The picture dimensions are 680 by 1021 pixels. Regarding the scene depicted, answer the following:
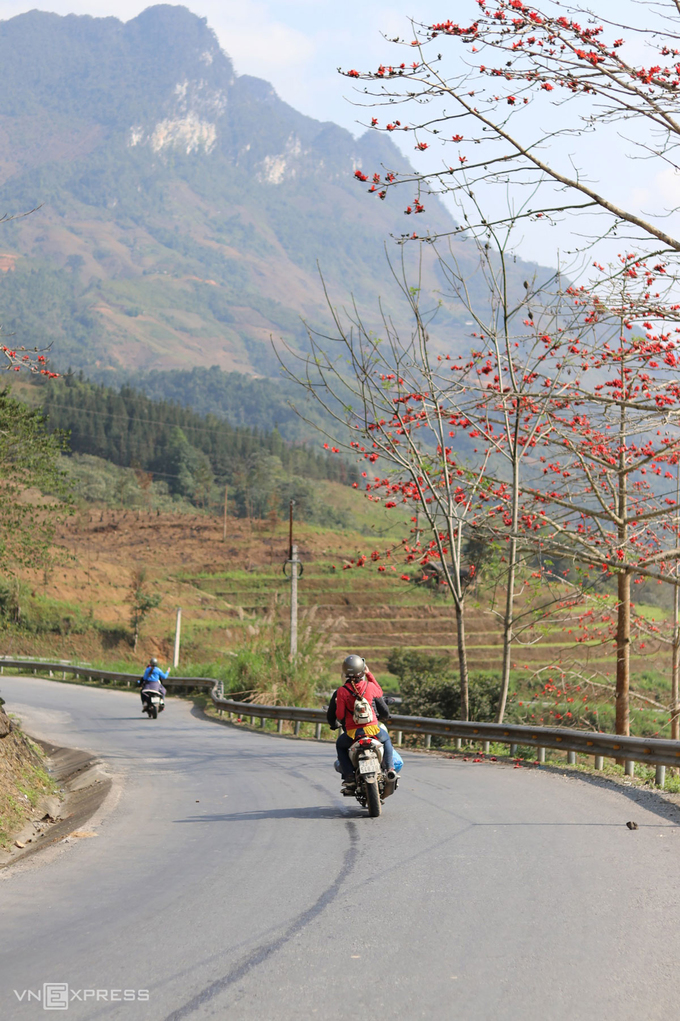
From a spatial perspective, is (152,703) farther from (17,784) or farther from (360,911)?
(360,911)

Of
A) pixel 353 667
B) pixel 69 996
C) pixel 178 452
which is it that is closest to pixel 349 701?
pixel 353 667

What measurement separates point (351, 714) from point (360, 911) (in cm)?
447

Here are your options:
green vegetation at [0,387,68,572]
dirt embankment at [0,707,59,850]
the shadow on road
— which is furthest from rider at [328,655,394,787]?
green vegetation at [0,387,68,572]

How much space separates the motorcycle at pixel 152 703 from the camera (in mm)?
28828

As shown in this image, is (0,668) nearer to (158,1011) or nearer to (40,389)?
(158,1011)

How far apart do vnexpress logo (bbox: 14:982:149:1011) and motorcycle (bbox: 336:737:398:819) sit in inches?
219

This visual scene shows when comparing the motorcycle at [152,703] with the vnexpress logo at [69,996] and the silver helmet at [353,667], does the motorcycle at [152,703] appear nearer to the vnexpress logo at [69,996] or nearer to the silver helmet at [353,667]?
the silver helmet at [353,667]

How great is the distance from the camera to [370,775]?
1012 centimetres

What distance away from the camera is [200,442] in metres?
191

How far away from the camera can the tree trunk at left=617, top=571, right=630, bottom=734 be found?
56.9 feet

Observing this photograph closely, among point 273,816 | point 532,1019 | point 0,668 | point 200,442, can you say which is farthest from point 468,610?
point 200,442

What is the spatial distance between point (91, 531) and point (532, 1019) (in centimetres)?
11902

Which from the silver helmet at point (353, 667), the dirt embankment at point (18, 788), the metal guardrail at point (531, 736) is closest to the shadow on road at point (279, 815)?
the silver helmet at point (353, 667)

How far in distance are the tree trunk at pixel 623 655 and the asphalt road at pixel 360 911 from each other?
560 cm
